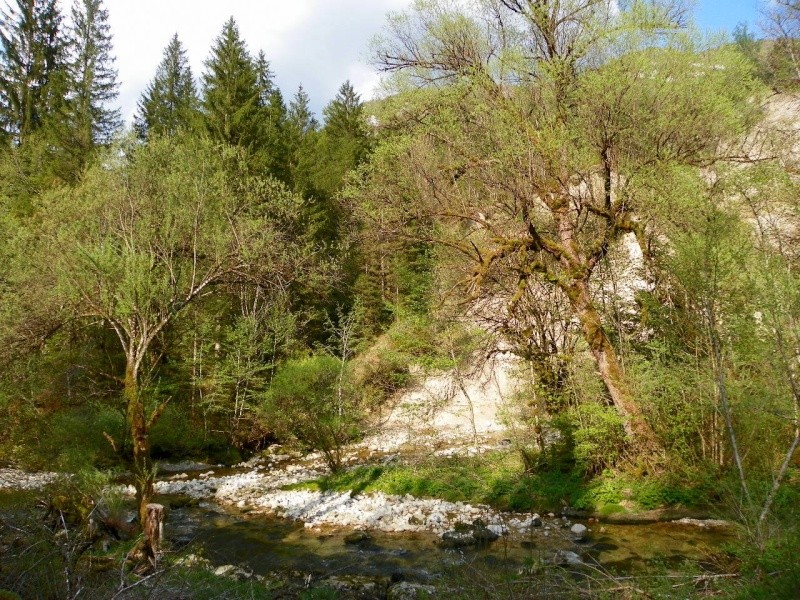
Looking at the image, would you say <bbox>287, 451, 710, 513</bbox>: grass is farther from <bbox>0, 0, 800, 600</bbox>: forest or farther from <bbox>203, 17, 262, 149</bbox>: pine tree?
<bbox>203, 17, 262, 149</bbox>: pine tree

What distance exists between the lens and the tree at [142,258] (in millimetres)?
9258

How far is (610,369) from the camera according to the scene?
436 inches

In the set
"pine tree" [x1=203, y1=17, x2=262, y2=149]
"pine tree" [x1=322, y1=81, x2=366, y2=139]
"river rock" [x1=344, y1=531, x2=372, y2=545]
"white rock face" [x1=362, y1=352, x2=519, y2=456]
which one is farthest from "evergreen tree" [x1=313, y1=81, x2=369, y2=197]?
"river rock" [x1=344, y1=531, x2=372, y2=545]

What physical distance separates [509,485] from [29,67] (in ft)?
111

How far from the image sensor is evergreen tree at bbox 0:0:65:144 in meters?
28.5

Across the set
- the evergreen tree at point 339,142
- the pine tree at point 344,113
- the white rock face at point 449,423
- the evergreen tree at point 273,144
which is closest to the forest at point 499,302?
the white rock face at point 449,423

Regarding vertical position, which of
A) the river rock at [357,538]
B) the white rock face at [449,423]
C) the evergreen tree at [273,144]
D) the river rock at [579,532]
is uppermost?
the evergreen tree at [273,144]

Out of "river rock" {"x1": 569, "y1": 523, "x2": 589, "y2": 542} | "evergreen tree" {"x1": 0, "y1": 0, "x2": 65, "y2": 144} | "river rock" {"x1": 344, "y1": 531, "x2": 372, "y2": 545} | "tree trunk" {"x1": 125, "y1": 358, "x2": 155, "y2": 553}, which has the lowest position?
"river rock" {"x1": 569, "y1": 523, "x2": 589, "y2": 542}

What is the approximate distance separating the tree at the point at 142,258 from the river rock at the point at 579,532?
741 centimetres

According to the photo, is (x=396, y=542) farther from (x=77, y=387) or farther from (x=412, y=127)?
(x=77, y=387)

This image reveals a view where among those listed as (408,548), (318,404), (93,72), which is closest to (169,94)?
(93,72)

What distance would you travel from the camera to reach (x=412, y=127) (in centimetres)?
1295

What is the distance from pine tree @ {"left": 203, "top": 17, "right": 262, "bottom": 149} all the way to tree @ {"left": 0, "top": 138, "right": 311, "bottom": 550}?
15017mm

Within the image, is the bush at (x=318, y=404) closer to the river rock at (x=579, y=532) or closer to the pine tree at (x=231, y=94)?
the river rock at (x=579, y=532)
